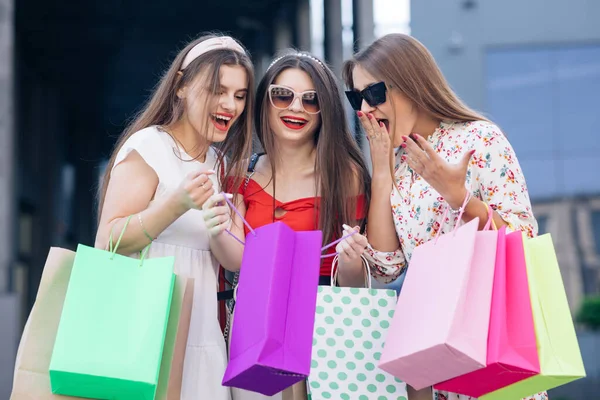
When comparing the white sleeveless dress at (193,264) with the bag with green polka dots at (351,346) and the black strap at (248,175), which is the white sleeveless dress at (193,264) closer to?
the black strap at (248,175)

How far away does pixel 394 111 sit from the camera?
10.6ft

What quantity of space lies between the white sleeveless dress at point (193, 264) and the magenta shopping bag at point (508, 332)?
878 mm

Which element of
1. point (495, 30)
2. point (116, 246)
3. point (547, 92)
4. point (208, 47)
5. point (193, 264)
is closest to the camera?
point (116, 246)

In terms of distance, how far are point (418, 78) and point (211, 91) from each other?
0.80 metres

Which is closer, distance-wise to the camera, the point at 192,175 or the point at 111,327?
the point at 111,327

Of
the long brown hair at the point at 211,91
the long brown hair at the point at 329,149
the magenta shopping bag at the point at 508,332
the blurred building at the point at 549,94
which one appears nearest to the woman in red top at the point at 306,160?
the long brown hair at the point at 329,149

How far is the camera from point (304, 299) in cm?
270

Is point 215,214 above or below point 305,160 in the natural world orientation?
below

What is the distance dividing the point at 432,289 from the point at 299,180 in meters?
1.14

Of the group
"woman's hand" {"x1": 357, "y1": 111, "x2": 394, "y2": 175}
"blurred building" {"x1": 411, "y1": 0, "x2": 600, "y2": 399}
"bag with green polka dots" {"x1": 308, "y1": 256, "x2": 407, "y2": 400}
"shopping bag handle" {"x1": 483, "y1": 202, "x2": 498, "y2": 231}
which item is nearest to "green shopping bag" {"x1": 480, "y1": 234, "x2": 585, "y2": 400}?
"shopping bag handle" {"x1": 483, "y1": 202, "x2": 498, "y2": 231}

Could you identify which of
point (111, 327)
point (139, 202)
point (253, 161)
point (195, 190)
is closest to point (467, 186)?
point (195, 190)

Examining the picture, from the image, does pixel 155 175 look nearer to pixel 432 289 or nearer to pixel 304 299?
pixel 304 299

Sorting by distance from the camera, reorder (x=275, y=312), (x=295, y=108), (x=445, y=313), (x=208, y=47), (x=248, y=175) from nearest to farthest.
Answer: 1. (x=445, y=313)
2. (x=275, y=312)
3. (x=208, y=47)
4. (x=295, y=108)
5. (x=248, y=175)

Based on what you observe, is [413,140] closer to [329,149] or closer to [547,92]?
[329,149]
